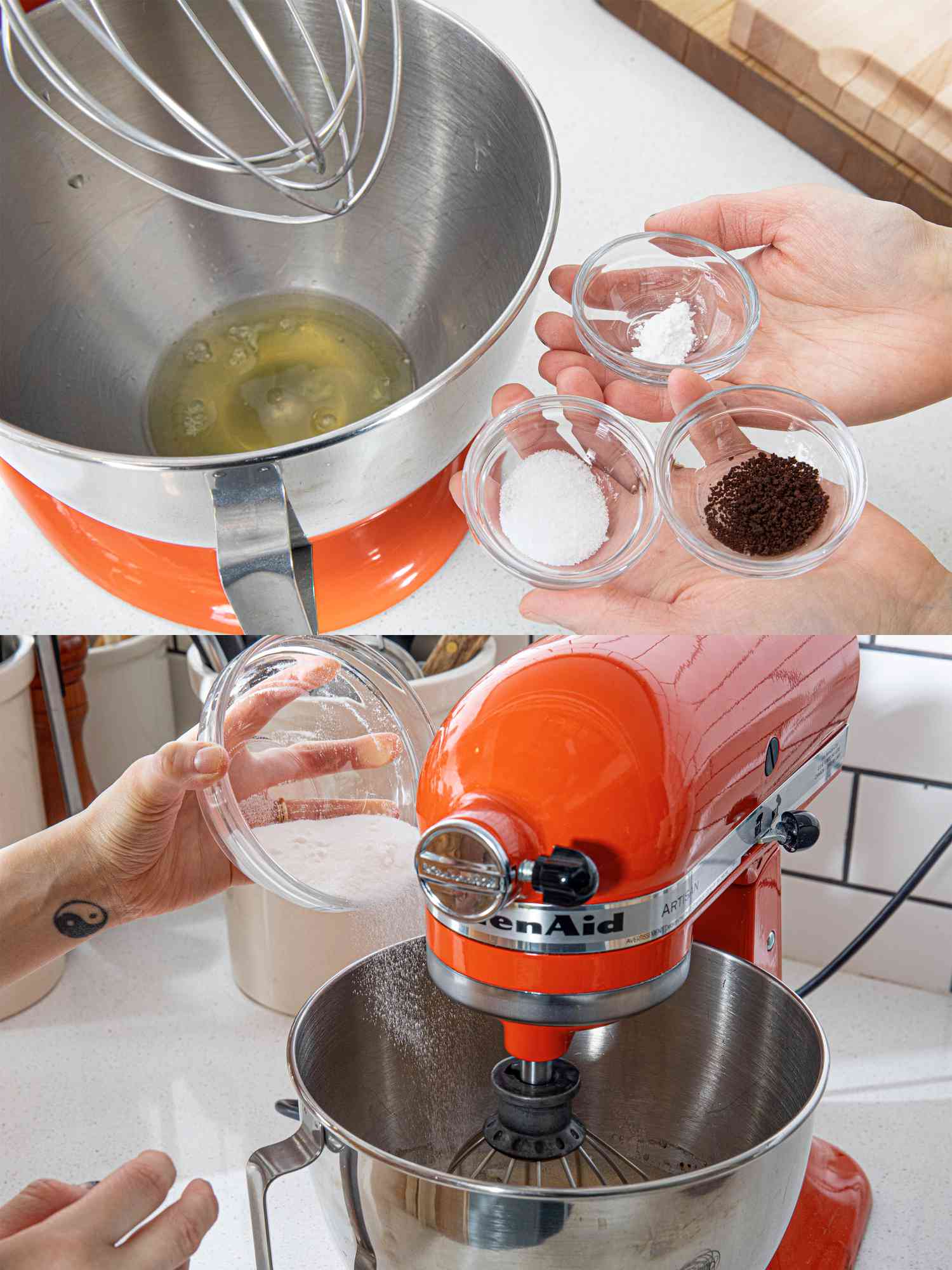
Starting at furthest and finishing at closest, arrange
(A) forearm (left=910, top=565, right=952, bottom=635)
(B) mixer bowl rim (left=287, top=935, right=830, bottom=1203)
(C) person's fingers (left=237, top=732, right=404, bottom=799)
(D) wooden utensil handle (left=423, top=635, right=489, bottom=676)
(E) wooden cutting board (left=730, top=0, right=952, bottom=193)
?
1. (E) wooden cutting board (left=730, top=0, right=952, bottom=193)
2. (A) forearm (left=910, top=565, right=952, bottom=635)
3. (D) wooden utensil handle (left=423, top=635, right=489, bottom=676)
4. (C) person's fingers (left=237, top=732, right=404, bottom=799)
5. (B) mixer bowl rim (left=287, top=935, right=830, bottom=1203)

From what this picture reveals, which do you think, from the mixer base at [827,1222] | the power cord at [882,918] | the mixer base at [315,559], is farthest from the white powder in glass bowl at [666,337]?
the mixer base at [827,1222]

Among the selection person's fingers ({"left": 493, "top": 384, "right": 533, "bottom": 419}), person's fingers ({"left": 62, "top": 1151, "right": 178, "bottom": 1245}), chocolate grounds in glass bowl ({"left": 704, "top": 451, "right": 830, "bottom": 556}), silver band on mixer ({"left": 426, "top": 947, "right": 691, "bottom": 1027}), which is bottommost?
person's fingers ({"left": 62, "top": 1151, "right": 178, "bottom": 1245})

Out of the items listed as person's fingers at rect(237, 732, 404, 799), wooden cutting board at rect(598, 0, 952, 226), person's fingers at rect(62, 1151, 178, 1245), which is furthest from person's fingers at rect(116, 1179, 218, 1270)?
wooden cutting board at rect(598, 0, 952, 226)

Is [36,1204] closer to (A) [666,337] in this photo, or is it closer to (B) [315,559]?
(B) [315,559]

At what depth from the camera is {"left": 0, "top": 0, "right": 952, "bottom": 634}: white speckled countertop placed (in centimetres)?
57

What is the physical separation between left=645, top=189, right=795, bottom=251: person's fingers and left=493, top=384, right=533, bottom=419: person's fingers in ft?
0.45

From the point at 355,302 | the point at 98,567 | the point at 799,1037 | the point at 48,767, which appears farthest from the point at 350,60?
the point at 799,1037

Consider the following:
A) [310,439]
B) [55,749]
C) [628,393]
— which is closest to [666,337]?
[628,393]

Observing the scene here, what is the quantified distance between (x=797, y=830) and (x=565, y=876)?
11cm

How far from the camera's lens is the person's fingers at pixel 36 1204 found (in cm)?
31

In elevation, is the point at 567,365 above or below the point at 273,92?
below

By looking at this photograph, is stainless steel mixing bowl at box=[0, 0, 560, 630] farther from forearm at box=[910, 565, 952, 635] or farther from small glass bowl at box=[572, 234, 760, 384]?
forearm at box=[910, 565, 952, 635]

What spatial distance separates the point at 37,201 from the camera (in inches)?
24.2

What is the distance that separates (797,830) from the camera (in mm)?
320
